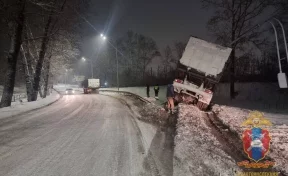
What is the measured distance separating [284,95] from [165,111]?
1764cm

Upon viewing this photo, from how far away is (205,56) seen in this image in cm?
1516

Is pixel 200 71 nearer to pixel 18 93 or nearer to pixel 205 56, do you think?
pixel 205 56

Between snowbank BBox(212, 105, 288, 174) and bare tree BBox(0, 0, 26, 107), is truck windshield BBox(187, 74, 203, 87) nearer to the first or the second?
snowbank BBox(212, 105, 288, 174)

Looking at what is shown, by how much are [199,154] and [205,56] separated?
31.7 feet

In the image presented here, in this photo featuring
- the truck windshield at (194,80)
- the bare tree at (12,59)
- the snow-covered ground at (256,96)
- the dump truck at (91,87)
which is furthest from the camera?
the dump truck at (91,87)

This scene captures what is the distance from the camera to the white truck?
587 inches

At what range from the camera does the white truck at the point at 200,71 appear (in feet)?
48.9

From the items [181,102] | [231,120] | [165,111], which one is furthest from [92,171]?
[181,102]

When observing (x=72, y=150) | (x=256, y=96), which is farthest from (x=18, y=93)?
(x=72, y=150)

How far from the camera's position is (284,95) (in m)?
26.4

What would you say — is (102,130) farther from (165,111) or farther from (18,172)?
(165,111)

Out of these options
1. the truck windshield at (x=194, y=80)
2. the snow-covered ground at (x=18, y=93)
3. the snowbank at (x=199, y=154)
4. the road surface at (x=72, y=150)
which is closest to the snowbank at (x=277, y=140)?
the snowbank at (x=199, y=154)

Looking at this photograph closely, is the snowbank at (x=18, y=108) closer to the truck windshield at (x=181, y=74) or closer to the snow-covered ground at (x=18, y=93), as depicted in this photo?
the snow-covered ground at (x=18, y=93)

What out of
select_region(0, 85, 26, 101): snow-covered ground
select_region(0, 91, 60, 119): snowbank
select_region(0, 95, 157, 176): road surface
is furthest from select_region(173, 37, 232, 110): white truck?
select_region(0, 85, 26, 101): snow-covered ground
